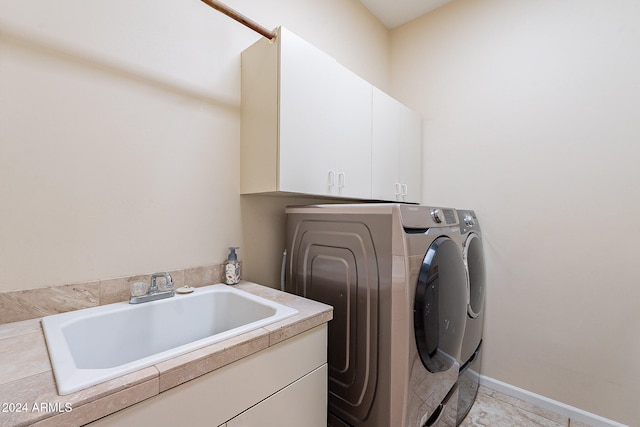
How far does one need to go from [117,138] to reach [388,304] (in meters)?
1.36

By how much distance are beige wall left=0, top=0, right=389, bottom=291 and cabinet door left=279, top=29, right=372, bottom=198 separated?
373 millimetres

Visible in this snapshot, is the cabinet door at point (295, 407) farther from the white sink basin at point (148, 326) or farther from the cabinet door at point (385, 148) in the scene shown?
the cabinet door at point (385, 148)

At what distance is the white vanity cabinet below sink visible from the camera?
675 mm

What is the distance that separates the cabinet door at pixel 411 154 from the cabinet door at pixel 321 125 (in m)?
0.47

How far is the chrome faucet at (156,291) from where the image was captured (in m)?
1.16

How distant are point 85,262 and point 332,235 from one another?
106 cm

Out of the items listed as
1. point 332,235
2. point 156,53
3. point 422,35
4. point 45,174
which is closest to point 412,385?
point 332,235

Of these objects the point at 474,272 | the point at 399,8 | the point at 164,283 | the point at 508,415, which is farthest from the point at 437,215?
the point at 399,8

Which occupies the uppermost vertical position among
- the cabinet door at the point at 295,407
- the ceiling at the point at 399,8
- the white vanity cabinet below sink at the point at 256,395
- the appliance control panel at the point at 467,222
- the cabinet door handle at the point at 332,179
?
the ceiling at the point at 399,8

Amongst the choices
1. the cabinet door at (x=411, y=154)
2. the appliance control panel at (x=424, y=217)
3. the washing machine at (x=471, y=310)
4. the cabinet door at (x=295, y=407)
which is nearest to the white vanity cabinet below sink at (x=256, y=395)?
the cabinet door at (x=295, y=407)

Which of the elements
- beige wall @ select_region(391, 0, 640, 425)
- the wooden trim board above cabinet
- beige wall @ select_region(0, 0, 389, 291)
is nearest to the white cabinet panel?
the wooden trim board above cabinet

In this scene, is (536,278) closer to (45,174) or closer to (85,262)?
(85,262)

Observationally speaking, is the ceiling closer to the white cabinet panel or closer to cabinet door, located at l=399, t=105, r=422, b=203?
cabinet door, located at l=399, t=105, r=422, b=203

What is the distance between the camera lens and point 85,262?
111 cm
